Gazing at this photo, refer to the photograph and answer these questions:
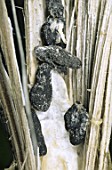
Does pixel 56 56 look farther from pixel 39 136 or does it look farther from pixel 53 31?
pixel 39 136

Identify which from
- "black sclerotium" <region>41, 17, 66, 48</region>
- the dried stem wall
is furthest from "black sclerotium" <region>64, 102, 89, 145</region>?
"black sclerotium" <region>41, 17, 66, 48</region>

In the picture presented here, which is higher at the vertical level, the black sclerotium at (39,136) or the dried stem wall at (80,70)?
the dried stem wall at (80,70)

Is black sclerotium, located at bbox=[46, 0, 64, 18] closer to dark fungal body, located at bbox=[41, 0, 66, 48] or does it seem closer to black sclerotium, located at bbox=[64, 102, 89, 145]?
dark fungal body, located at bbox=[41, 0, 66, 48]

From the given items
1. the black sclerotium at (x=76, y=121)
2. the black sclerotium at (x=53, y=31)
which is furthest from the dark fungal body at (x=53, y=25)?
the black sclerotium at (x=76, y=121)

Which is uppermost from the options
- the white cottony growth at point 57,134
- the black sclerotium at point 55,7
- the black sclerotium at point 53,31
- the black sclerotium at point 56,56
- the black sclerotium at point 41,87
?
the black sclerotium at point 55,7

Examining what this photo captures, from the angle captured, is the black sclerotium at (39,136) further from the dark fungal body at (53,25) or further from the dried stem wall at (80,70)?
the dark fungal body at (53,25)

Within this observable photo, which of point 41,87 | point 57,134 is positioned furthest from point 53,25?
point 57,134

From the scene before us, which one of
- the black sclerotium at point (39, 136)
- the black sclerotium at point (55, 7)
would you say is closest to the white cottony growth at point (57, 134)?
the black sclerotium at point (39, 136)
